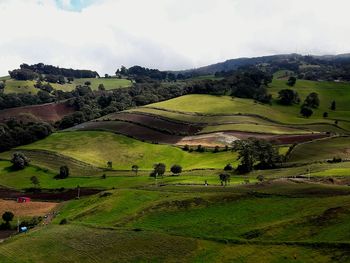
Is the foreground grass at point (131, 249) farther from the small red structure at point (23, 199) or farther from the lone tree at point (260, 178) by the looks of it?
the small red structure at point (23, 199)

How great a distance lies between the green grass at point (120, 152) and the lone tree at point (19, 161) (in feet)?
38.1

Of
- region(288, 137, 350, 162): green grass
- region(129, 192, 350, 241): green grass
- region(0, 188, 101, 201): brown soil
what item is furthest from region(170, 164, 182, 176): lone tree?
region(129, 192, 350, 241): green grass

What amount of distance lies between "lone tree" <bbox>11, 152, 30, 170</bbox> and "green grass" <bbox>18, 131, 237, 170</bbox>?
11.6m

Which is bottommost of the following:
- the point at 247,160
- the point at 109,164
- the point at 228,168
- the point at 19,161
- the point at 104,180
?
the point at 104,180

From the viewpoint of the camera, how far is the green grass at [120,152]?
5261 inches

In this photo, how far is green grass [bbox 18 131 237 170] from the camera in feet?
438

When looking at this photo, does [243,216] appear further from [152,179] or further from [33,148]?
[33,148]

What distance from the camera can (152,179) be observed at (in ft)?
366

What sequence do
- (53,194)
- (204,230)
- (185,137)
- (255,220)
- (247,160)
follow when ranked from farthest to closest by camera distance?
(185,137)
(53,194)
(247,160)
(255,220)
(204,230)

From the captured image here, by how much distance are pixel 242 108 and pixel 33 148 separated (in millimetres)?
79899

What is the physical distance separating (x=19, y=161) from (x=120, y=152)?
28789mm

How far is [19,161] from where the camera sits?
13412 centimetres

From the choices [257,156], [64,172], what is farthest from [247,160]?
[64,172]

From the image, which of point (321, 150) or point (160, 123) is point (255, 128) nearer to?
point (160, 123)
